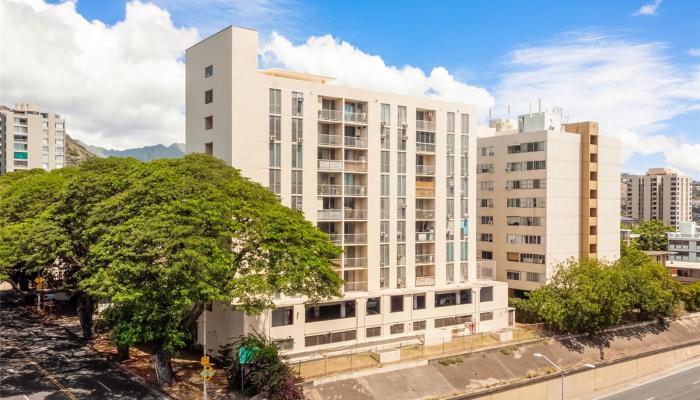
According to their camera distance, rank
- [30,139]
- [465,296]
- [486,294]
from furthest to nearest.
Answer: [30,139] → [486,294] → [465,296]

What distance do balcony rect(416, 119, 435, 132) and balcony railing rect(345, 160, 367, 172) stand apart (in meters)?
7.75

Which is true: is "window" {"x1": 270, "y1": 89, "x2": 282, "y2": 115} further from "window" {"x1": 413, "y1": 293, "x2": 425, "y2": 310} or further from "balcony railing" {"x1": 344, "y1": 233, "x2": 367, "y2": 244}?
"window" {"x1": 413, "y1": 293, "x2": 425, "y2": 310}

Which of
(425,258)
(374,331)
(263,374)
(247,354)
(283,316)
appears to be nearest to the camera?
(263,374)

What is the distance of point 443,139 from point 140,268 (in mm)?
36270

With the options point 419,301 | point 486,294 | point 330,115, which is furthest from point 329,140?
point 486,294

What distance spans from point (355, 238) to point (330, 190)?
548cm

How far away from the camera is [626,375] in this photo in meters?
62.8

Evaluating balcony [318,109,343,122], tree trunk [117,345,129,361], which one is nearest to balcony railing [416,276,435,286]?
balcony [318,109,343,122]

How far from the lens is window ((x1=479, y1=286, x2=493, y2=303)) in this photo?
64188 millimetres

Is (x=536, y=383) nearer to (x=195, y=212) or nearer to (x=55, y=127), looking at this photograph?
(x=195, y=212)

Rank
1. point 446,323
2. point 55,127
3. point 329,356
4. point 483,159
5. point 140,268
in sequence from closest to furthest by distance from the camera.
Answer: point 140,268
point 329,356
point 446,323
point 483,159
point 55,127

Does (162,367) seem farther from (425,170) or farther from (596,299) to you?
(596,299)

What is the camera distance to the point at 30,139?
148750mm

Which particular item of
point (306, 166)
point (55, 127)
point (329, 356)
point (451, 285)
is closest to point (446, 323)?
point (451, 285)
